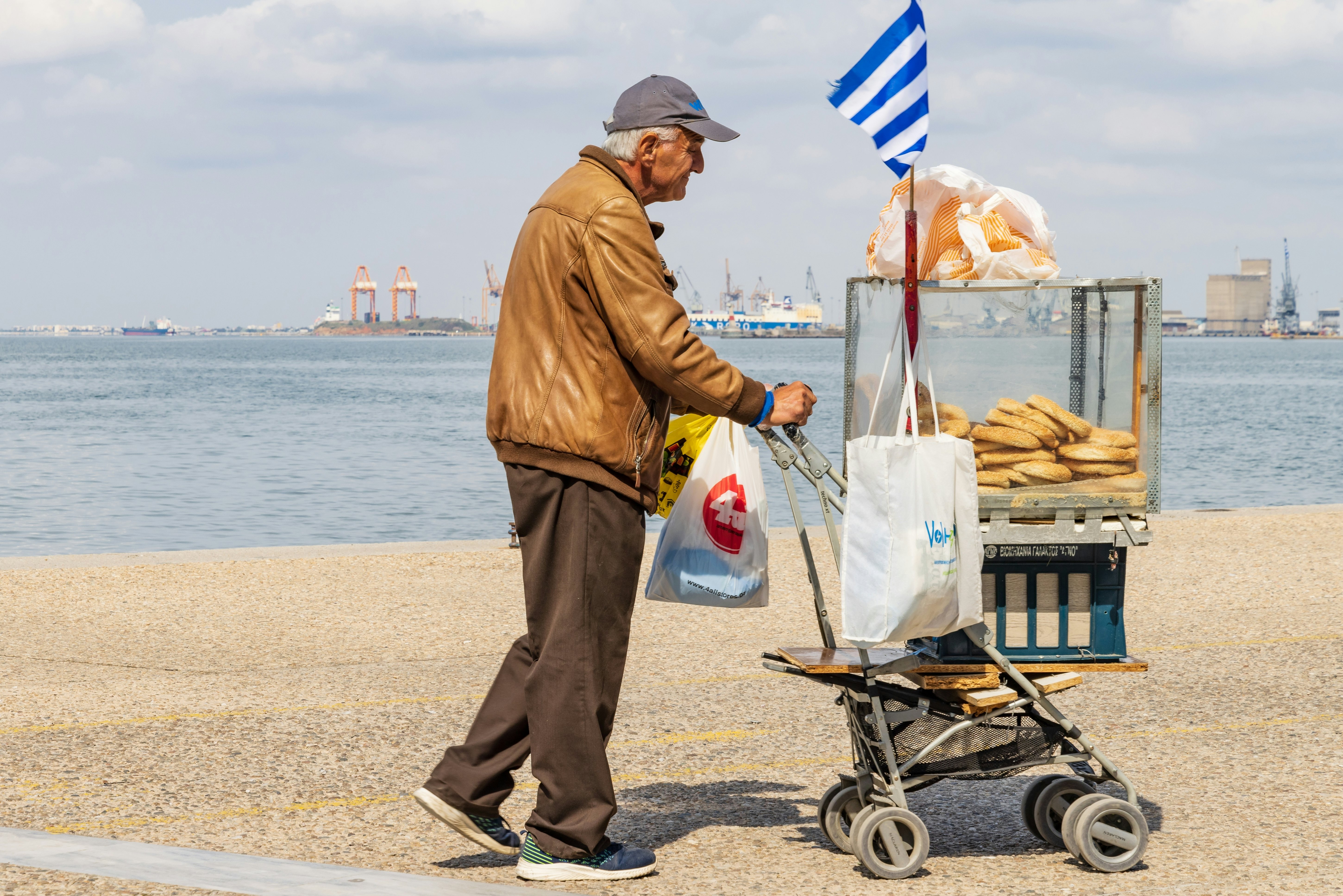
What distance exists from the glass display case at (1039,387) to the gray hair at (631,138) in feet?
2.55

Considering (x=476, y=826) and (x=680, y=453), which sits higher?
(x=680, y=453)

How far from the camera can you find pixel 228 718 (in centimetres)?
565

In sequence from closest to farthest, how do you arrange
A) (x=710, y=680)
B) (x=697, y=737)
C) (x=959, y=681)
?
(x=959, y=681) < (x=697, y=737) < (x=710, y=680)

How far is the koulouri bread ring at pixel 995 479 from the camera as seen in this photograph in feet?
13.6

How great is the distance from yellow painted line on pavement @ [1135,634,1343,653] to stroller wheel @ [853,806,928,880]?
3669mm

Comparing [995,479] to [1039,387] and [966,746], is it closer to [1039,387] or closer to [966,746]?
[1039,387]

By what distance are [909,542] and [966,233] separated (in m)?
1.02

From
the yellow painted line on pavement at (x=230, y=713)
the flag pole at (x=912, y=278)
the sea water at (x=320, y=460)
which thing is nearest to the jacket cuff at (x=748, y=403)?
the flag pole at (x=912, y=278)

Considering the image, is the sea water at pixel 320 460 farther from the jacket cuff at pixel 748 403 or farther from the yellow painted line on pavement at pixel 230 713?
the jacket cuff at pixel 748 403

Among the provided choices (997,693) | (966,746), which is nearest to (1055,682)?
(997,693)

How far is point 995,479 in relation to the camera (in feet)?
13.6

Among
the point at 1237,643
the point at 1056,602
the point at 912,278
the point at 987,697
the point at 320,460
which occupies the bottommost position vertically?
the point at 320,460

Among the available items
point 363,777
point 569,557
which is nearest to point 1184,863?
point 569,557

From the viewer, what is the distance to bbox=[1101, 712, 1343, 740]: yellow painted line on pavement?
5449mm
